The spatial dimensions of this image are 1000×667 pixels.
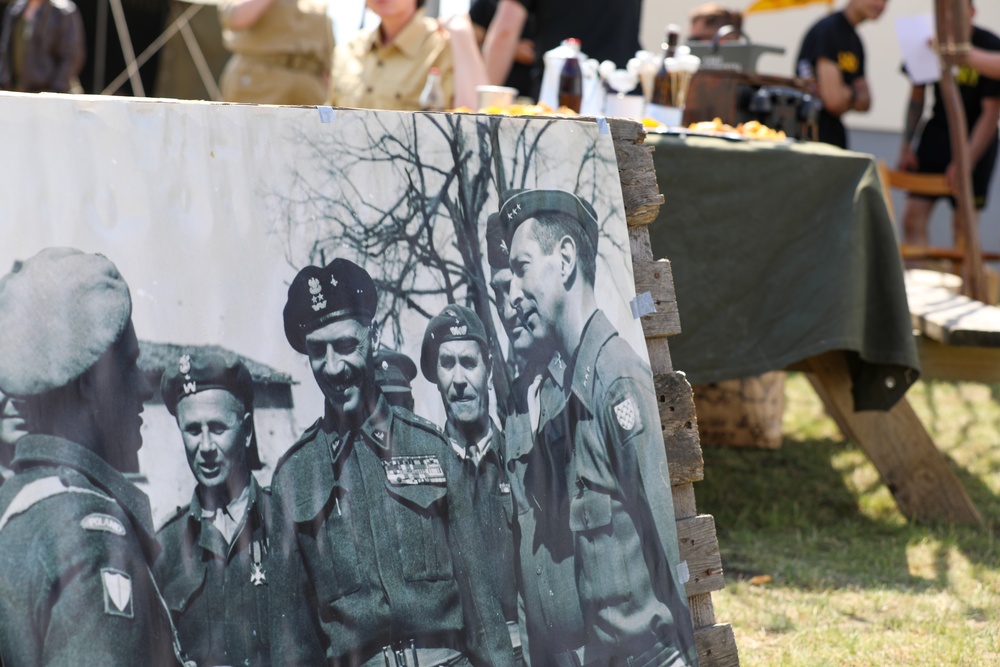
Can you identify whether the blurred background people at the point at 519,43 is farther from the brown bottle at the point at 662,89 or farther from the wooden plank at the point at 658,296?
the wooden plank at the point at 658,296

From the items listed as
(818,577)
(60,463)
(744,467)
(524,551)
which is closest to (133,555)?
(60,463)

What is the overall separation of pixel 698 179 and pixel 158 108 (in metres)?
1.62

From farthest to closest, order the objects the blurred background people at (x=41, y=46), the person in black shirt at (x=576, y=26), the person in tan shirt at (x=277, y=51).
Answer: the blurred background people at (x=41, y=46) → the person in tan shirt at (x=277, y=51) → the person in black shirt at (x=576, y=26)

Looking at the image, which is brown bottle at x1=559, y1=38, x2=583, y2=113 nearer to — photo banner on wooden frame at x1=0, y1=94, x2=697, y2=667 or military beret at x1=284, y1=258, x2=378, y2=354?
photo banner on wooden frame at x1=0, y1=94, x2=697, y2=667

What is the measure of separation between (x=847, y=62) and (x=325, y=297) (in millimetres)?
4519

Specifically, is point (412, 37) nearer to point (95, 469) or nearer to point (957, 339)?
point (957, 339)

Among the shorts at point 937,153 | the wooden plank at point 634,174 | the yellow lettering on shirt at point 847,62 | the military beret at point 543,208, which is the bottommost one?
the military beret at point 543,208

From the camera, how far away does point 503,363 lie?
1580 mm

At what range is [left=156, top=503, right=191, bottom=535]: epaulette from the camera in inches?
50.3

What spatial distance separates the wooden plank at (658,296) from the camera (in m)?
1.78

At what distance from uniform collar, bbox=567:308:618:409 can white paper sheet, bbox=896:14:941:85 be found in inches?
153

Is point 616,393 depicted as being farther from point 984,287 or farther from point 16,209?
point 984,287

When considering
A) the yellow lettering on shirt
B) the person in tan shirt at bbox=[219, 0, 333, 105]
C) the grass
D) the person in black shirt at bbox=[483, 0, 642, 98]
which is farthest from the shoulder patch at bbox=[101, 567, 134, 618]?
the yellow lettering on shirt

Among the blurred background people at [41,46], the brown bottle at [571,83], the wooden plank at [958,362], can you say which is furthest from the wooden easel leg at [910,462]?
the blurred background people at [41,46]
